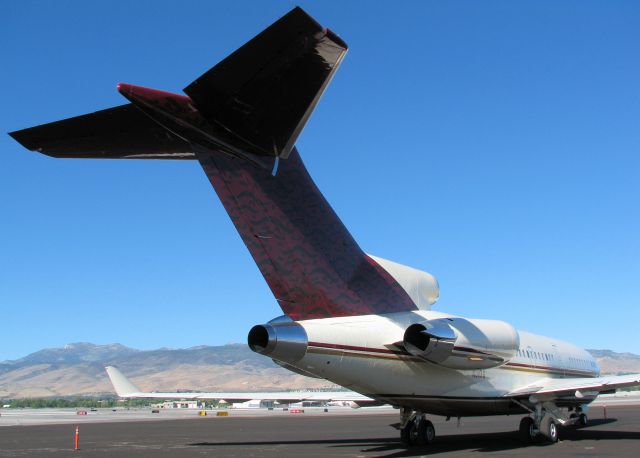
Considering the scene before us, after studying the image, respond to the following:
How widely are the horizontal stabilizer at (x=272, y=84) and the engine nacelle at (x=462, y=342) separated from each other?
4.01 metres

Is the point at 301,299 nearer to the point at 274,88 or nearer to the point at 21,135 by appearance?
the point at 274,88

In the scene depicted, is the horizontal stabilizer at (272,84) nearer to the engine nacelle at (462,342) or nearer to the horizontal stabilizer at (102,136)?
the horizontal stabilizer at (102,136)

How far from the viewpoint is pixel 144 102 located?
8.88 meters

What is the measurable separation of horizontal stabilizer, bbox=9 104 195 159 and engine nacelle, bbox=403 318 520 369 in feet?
16.3

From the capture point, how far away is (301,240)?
36.4 feet

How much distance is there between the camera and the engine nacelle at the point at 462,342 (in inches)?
454

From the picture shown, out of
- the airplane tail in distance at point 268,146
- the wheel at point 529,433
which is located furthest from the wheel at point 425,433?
the airplane tail in distance at point 268,146

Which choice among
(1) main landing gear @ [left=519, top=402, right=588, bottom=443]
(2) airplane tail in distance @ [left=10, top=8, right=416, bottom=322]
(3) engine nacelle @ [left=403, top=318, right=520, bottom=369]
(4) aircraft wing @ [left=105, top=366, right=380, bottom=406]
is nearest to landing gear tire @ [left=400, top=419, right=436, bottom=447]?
(4) aircraft wing @ [left=105, top=366, right=380, bottom=406]

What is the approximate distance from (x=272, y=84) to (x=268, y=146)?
175 centimetres

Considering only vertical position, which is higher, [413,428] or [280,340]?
[280,340]

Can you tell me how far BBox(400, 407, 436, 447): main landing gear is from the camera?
14094mm

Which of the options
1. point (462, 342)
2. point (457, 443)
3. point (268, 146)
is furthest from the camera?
point (457, 443)

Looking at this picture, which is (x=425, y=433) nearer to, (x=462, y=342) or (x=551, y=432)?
(x=551, y=432)

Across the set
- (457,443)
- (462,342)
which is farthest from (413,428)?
(462,342)
